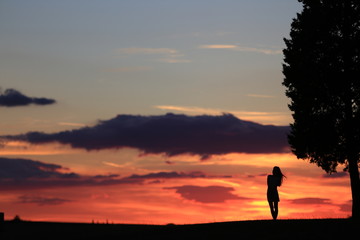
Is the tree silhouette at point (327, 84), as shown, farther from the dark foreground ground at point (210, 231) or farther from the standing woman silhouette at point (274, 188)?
the dark foreground ground at point (210, 231)

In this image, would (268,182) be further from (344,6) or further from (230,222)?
(344,6)

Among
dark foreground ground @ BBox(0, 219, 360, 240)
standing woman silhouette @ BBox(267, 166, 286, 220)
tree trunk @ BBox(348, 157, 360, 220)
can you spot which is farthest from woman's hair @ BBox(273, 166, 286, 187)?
tree trunk @ BBox(348, 157, 360, 220)

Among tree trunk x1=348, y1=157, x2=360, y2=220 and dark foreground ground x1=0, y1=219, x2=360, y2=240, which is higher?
tree trunk x1=348, y1=157, x2=360, y2=220

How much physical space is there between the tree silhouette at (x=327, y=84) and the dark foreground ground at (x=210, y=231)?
33.4 feet

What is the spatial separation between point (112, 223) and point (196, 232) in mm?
8362

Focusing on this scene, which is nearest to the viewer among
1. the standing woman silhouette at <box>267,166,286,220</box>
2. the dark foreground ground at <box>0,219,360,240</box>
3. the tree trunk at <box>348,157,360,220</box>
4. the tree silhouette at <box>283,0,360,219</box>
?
the dark foreground ground at <box>0,219,360,240</box>

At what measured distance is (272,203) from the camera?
1062 inches

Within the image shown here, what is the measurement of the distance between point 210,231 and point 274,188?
13.8 feet

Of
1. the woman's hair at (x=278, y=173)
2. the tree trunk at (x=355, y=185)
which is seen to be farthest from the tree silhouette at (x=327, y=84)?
the woman's hair at (x=278, y=173)

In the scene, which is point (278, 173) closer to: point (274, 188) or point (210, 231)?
point (274, 188)

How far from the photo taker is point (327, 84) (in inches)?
1384

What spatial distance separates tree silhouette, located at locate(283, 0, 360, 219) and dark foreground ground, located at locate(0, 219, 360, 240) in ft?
33.4

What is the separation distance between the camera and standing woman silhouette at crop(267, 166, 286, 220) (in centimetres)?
2678

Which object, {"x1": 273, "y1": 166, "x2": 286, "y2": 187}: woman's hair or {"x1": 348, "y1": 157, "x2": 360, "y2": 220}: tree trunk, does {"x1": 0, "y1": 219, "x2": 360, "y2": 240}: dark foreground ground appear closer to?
{"x1": 273, "y1": 166, "x2": 286, "y2": 187}: woman's hair
